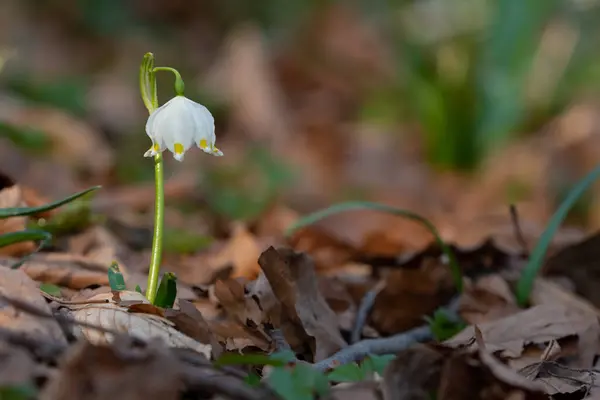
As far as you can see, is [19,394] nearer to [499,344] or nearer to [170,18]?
[499,344]

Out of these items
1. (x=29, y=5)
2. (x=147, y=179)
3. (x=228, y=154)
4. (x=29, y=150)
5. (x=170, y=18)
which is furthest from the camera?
(x=170, y=18)

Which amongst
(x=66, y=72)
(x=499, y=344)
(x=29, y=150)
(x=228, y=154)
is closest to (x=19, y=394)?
(x=499, y=344)

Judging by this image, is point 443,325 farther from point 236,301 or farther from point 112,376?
point 112,376

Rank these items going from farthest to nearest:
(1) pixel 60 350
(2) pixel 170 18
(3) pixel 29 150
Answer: (2) pixel 170 18
(3) pixel 29 150
(1) pixel 60 350

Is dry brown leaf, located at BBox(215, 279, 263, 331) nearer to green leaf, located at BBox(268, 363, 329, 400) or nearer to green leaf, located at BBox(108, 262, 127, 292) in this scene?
green leaf, located at BBox(108, 262, 127, 292)

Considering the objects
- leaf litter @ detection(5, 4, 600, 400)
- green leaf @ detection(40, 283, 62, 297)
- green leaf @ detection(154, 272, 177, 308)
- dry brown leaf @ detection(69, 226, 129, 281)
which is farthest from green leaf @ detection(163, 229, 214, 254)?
green leaf @ detection(154, 272, 177, 308)

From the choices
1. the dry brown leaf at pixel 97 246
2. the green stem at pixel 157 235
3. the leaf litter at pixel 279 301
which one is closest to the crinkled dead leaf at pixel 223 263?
the leaf litter at pixel 279 301


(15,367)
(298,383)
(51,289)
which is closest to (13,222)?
(51,289)
